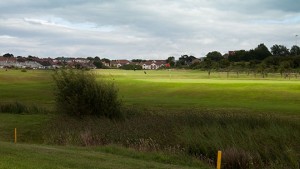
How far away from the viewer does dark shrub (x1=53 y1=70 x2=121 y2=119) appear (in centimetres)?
3412

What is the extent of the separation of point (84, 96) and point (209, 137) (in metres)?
15.7

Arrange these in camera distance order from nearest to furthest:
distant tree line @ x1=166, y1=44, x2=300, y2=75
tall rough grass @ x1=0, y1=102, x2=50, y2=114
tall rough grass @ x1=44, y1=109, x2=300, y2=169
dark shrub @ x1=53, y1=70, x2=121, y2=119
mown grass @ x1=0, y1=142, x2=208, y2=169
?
mown grass @ x1=0, y1=142, x2=208, y2=169 → tall rough grass @ x1=44, y1=109, x2=300, y2=169 → dark shrub @ x1=53, y1=70, x2=121, y2=119 → tall rough grass @ x1=0, y1=102, x2=50, y2=114 → distant tree line @ x1=166, y1=44, x2=300, y2=75

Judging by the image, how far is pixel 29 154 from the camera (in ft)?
46.2

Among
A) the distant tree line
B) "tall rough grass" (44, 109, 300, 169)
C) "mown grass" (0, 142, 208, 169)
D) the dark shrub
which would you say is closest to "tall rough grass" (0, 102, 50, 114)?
the dark shrub

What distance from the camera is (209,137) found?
68.1 ft

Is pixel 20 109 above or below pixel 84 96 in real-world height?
below

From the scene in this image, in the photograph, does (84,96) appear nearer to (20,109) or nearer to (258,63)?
(20,109)

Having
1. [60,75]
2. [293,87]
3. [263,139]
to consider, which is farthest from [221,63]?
[263,139]

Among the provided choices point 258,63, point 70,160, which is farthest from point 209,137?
point 258,63

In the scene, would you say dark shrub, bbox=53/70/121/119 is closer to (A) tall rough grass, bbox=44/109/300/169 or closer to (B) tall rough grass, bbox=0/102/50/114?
(A) tall rough grass, bbox=44/109/300/169

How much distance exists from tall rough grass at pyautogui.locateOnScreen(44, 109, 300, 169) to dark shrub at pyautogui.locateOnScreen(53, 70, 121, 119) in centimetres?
582

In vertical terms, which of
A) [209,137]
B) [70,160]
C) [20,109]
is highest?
[70,160]

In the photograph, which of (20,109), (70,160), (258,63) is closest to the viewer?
(70,160)

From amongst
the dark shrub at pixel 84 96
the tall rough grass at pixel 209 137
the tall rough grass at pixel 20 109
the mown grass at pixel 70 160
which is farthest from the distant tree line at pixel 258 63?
the mown grass at pixel 70 160
